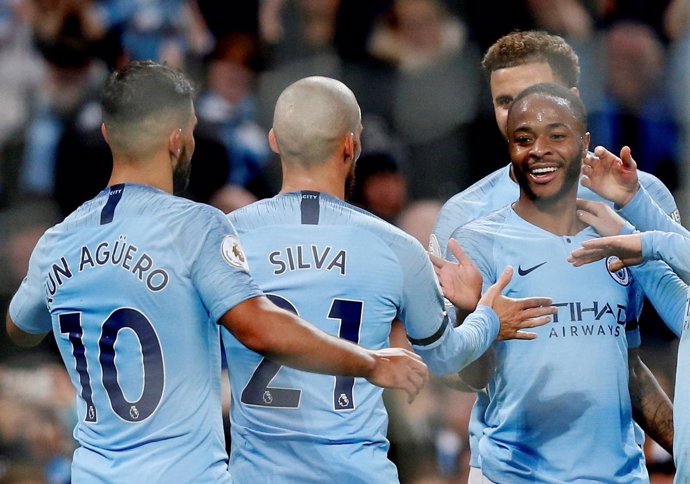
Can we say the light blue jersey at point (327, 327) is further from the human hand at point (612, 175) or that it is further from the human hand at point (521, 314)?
the human hand at point (612, 175)

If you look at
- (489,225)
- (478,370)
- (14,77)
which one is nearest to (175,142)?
(489,225)

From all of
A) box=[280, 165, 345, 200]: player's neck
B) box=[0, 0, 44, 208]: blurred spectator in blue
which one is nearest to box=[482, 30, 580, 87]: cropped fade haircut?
box=[280, 165, 345, 200]: player's neck

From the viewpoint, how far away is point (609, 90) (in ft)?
16.6

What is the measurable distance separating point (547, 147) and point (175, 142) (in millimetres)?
995

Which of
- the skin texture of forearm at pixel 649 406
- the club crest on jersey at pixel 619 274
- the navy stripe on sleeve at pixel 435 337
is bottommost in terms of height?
the skin texture of forearm at pixel 649 406

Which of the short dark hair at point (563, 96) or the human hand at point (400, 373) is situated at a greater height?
the short dark hair at point (563, 96)

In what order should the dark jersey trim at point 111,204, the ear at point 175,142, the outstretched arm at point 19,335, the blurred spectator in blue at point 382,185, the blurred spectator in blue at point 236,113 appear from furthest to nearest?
the blurred spectator in blue at point 236,113 < the blurred spectator in blue at point 382,185 < the outstretched arm at point 19,335 < the ear at point 175,142 < the dark jersey trim at point 111,204

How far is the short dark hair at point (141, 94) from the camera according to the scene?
276cm

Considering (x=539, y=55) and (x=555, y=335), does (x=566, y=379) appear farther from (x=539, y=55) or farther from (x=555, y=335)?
(x=539, y=55)

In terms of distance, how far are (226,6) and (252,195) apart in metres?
0.97

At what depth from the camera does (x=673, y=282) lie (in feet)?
10.1

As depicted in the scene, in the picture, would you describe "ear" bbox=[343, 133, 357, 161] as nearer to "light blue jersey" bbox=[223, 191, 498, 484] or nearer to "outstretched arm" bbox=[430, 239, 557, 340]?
"light blue jersey" bbox=[223, 191, 498, 484]

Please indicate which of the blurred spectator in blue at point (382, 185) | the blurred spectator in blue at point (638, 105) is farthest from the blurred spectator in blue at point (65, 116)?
the blurred spectator in blue at point (638, 105)

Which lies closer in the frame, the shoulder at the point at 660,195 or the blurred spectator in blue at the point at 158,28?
the shoulder at the point at 660,195
